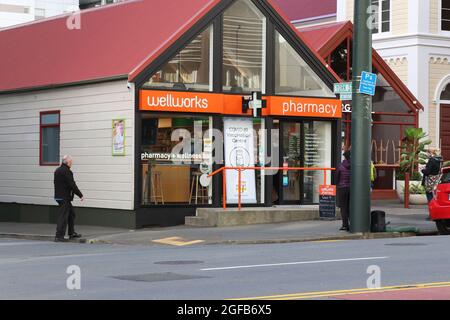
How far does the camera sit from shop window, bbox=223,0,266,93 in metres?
25.3

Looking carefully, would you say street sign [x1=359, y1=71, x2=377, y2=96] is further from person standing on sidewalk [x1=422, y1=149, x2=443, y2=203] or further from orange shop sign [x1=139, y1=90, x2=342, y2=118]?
orange shop sign [x1=139, y1=90, x2=342, y2=118]

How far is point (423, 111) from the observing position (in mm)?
35812

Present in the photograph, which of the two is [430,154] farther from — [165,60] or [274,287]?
[274,287]

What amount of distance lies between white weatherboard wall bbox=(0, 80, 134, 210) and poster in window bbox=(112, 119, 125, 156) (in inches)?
6.0

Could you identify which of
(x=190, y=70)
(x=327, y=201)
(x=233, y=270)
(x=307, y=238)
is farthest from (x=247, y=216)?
(x=233, y=270)

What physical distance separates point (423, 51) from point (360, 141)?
628 inches

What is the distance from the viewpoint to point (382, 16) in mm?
36938

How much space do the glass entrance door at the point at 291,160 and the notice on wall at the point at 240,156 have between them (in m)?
1.09

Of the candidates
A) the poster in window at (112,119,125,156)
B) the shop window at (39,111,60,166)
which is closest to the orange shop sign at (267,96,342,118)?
the poster in window at (112,119,125,156)

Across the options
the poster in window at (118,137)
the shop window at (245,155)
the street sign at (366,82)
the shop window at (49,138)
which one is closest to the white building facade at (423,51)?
the shop window at (245,155)

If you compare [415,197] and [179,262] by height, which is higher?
[415,197]

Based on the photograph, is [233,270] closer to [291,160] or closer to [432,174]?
[432,174]
